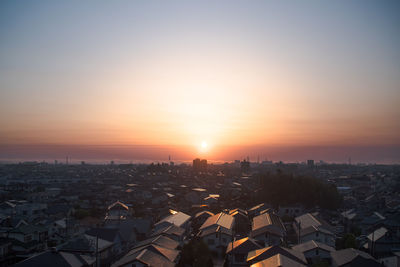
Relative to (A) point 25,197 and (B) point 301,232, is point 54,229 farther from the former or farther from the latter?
(A) point 25,197

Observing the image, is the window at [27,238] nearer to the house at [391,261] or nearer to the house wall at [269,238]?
the house wall at [269,238]

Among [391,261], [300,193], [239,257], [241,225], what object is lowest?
[241,225]

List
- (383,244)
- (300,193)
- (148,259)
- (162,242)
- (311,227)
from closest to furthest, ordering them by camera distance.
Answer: (148,259), (162,242), (383,244), (311,227), (300,193)

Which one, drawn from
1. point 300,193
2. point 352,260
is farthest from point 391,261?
point 300,193

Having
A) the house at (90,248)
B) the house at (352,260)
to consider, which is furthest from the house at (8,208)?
the house at (352,260)

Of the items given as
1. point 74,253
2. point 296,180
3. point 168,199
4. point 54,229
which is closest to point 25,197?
point 168,199

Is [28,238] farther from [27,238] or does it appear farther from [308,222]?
[308,222]

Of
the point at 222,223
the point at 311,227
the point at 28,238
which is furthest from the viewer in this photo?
the point at 222,223

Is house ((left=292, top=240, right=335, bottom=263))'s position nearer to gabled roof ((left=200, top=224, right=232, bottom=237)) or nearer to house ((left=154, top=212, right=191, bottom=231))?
gabled roof ((left=200, top=224, right=232, bottom=237))
